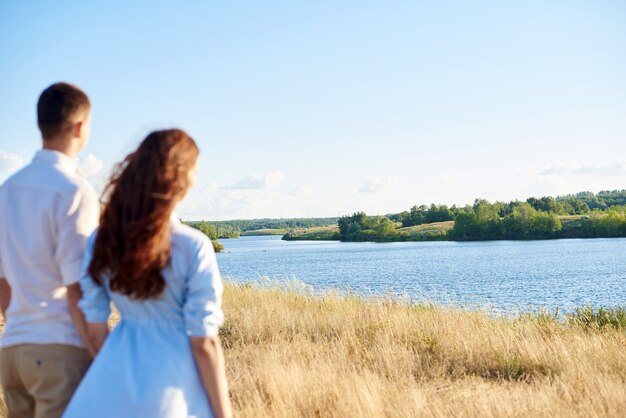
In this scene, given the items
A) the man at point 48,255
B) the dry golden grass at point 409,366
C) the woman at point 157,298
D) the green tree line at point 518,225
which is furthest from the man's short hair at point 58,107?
the green tree line at point 518,225

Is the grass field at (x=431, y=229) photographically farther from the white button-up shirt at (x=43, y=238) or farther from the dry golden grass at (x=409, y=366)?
the white button-up shirt at (x=43, y=238)

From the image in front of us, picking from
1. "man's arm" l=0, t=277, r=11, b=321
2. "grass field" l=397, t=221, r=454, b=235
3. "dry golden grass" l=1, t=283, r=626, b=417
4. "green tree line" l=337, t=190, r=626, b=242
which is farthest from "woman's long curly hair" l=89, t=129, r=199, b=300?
"grass field" l=397, t=221, r=454, b=235

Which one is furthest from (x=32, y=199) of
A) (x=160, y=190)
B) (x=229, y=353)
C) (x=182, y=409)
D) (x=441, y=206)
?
(x=441, y=206)

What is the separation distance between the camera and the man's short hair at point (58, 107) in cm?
228

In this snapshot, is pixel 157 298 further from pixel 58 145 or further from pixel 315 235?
pixel 315 235

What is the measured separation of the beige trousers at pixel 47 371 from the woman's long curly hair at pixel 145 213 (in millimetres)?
501

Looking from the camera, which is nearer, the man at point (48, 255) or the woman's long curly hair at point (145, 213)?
the woman's long curly hair at point (145, 213)

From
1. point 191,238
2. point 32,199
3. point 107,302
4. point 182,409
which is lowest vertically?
point 182,409

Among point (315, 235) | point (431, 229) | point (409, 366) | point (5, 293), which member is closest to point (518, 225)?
point (431, 229)

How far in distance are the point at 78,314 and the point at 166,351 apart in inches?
19.6

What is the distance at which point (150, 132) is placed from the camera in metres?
2.03

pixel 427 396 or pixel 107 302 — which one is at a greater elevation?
pixel 107 302

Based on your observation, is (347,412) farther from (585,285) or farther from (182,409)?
(585,285)

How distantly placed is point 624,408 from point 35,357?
431cm
